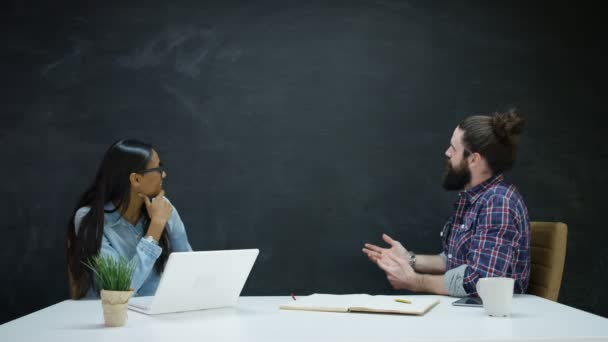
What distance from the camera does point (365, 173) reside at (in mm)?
3322

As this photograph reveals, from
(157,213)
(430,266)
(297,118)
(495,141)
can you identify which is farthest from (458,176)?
(157,213)

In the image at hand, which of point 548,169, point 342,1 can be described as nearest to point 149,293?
point 342,1

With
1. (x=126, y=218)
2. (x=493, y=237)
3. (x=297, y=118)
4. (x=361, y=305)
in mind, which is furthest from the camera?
(x=297, y=118)

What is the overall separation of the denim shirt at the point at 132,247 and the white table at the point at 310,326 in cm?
61

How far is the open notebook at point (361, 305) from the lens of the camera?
170 cm

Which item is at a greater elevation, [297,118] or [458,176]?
[297,118]

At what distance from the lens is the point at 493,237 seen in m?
2.31

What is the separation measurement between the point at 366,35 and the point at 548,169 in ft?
3.98

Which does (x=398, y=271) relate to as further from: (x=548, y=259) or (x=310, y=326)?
(x=310, y=326)

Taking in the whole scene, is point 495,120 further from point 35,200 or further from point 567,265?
point 35,200

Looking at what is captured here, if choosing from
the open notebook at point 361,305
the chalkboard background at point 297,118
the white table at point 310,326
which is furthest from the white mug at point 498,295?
the chalkboard background at point 297,118

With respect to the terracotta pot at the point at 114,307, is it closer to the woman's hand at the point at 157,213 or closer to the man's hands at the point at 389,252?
the woman's hand at the point at 157,213

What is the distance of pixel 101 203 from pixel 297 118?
3.78 feet

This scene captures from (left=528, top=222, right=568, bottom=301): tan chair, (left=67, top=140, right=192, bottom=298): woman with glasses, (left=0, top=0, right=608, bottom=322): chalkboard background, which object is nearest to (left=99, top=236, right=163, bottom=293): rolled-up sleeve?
(left=67, top=140, right=192, bottom=298): woman with glasses
